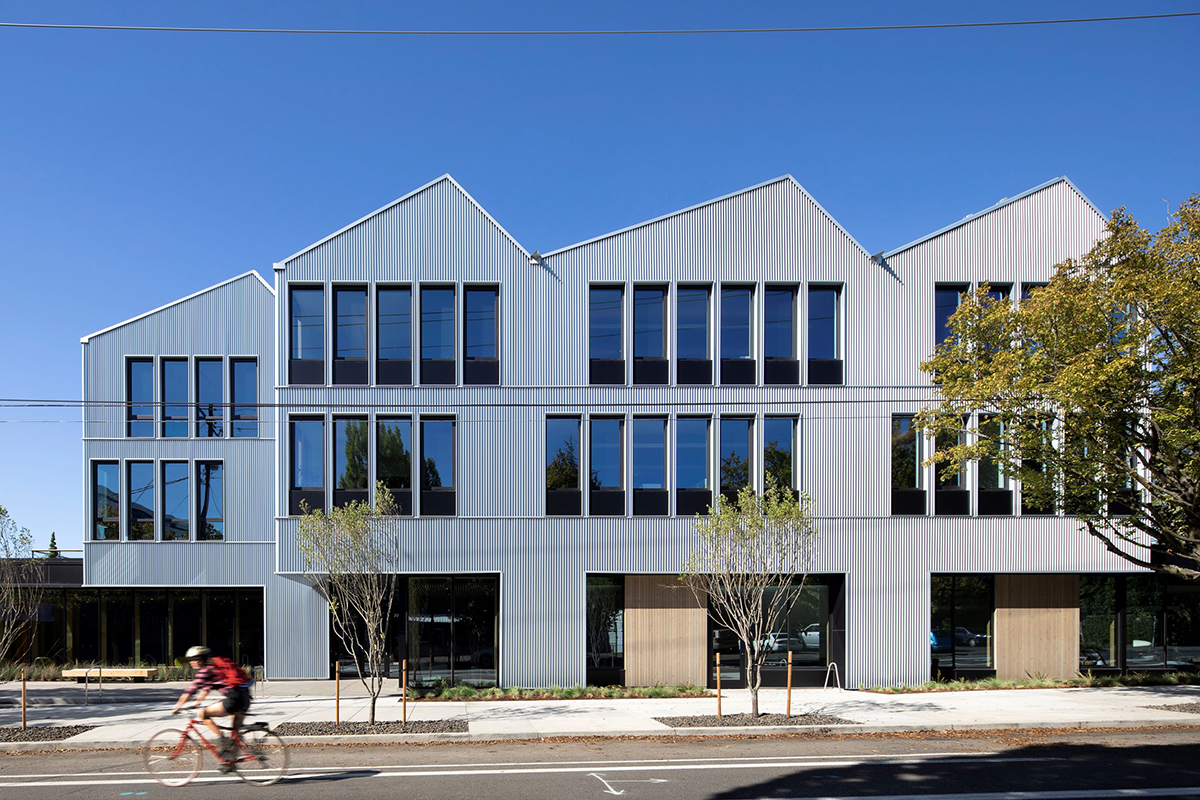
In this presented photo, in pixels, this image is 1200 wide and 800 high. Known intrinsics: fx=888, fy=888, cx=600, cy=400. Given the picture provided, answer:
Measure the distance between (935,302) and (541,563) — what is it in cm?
1198

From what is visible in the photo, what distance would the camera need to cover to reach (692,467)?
22156 mm

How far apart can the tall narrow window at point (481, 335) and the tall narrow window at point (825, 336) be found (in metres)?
7.94

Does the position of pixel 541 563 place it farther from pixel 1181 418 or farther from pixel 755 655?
pixel 1181 418

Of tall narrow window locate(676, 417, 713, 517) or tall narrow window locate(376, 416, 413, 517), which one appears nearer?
tall narrow window locate(376, 416, 413, 517)

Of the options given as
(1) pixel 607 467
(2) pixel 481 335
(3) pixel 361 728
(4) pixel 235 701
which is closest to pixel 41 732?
(3) pixel 361 728

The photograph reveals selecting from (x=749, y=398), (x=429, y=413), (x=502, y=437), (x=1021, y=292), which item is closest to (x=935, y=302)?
(x=1021, y=292)

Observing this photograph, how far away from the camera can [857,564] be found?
21969 mm

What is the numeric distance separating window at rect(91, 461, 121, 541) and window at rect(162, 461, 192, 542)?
4.14 feet

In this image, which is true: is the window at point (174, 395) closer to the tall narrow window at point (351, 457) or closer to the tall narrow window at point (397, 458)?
the tall narrow window at point (351, 457)

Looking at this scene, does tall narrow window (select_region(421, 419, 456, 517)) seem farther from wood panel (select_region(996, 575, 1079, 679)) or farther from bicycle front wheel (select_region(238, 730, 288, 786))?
wood panel (select_region(996, 575, 1079, 679))

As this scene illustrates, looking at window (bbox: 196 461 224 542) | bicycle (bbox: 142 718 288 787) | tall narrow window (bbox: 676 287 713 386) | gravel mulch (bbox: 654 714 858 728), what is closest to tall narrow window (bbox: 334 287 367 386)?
window (bbox: 196 461 224 542)

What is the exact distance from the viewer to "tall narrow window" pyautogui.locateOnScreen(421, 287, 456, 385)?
2209 centimetres

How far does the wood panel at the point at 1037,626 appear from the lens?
22516 millimetres

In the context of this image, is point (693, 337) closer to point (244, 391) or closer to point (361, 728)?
point (361, 728)
